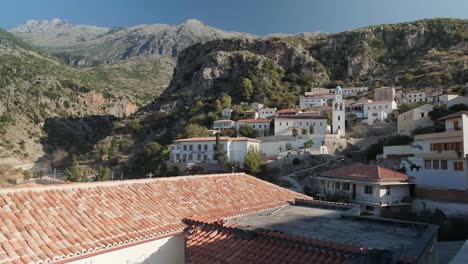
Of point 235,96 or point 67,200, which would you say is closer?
point 67,200

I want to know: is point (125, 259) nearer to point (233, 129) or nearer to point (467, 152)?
point (467, 152)

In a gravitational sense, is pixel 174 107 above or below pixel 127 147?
above

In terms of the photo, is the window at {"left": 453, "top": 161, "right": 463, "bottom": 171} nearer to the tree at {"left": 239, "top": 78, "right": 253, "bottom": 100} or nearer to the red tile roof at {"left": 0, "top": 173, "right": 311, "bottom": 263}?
the red tile roof at {"left": 0, "top": 173, "right": 311, "bottom": 263}

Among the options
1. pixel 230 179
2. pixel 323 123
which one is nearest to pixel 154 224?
pixel 230 179

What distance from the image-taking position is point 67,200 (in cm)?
843

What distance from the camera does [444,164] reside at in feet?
97.1

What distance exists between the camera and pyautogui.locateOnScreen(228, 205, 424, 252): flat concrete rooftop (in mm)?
7395

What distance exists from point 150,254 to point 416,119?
165 ft

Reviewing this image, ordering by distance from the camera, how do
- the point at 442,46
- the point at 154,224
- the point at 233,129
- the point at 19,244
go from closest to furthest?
the point at 19,244
the point at 154,224
the point at 233,129
the point at 442,46

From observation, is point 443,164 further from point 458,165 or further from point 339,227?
point 339,227

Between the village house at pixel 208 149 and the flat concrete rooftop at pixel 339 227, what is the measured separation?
43.5m

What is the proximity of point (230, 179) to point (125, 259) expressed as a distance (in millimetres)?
6611

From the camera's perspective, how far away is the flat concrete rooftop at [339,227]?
7.39 metres

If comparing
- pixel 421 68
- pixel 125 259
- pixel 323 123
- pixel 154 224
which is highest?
pixel 421 68
